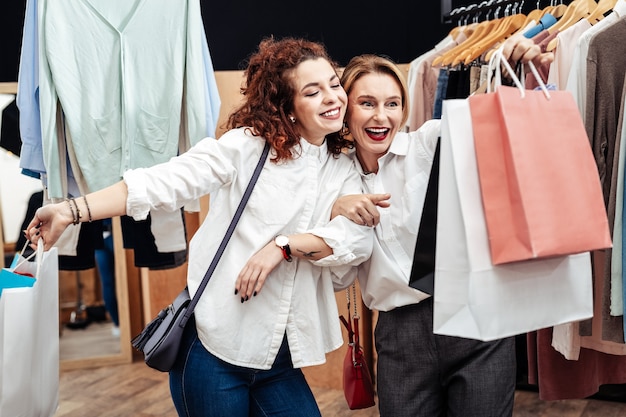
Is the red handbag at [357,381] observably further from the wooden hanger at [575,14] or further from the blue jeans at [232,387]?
the wooden hanger at [575,14]

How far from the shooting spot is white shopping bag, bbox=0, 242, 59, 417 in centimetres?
161

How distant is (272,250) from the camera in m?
1.61

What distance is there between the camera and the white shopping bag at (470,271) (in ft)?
4.24

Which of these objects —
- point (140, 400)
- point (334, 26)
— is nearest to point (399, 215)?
point (140, 400)

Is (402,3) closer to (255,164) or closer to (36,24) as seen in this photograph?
(36,24)

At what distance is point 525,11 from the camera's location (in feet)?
12.2

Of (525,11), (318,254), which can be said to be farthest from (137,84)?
(525,11)

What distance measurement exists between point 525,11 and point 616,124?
77.1 inches

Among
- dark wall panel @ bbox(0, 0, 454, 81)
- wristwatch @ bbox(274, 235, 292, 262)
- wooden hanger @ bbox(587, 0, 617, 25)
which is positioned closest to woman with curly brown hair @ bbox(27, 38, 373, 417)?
wristwatch @ bbox(274, 235, 292, 262)

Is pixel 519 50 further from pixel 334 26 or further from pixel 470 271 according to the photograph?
pixel 334 26

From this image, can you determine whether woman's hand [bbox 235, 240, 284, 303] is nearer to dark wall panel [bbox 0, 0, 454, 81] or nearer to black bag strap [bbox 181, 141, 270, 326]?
black bag strap [bbox 181, 141, 270, 326]

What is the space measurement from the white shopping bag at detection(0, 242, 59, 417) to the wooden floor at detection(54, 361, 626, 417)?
1.80 m

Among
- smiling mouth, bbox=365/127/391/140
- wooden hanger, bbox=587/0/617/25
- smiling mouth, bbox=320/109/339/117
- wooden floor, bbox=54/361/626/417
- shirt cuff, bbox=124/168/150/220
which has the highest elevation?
wooden hanger, bbox=587/0/617/25

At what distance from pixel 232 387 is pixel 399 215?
0.56 m
